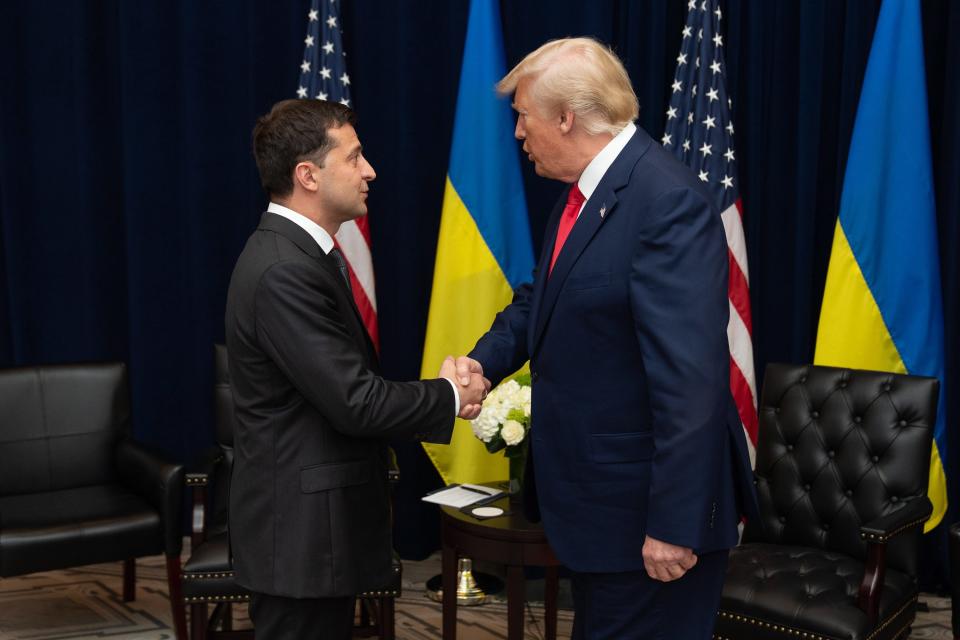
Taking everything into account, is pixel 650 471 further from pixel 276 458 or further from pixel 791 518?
pixel 791 518

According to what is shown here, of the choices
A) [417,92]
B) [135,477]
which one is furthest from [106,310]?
[417,92]

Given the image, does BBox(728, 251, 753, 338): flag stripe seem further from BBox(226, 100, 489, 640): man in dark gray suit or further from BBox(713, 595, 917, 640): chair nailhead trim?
BBox(226, 100, 489, 640): man in dark gray suit

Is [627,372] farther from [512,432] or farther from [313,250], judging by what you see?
[512,432]

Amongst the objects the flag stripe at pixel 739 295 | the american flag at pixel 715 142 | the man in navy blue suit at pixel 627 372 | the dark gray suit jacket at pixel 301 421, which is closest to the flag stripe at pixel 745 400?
the american flag at pixel 715 142

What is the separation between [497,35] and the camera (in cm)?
409

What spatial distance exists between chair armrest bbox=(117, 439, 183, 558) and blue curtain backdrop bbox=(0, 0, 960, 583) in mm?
1001

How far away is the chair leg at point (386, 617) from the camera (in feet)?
10.6

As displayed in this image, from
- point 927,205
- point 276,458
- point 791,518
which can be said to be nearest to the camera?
point 276,458

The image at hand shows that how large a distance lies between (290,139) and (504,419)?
1.33 m

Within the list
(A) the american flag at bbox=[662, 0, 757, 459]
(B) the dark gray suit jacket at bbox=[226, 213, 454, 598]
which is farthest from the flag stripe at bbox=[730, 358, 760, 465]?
(B) the dark gray suit jacket at bbox=[226, 213, 454, 598]

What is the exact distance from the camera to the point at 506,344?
8.68 feet

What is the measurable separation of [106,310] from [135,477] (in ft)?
4.08

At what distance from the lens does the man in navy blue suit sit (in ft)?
5.84

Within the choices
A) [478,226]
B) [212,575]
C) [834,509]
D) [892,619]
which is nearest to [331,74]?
[478,226]
